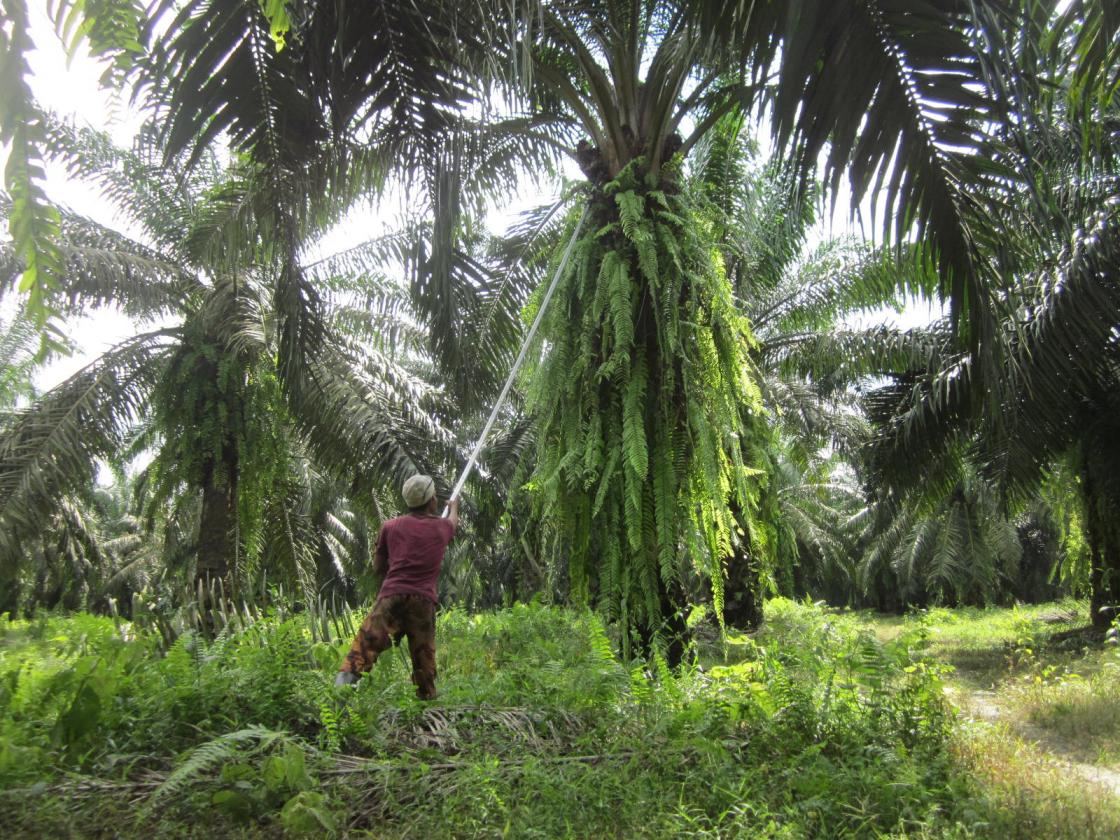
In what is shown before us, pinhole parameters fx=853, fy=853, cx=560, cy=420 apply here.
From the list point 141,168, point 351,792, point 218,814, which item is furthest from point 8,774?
point 141,168

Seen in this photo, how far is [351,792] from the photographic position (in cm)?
344

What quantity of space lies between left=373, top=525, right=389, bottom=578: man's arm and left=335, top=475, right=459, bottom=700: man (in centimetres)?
8

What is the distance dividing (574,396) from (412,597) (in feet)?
5.40

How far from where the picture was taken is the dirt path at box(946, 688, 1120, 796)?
14.4ft

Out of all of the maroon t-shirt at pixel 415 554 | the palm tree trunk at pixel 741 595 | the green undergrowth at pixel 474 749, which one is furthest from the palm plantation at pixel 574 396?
the palm tree trunk at pixel 741 595

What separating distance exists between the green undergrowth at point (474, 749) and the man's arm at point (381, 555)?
0.53 metres

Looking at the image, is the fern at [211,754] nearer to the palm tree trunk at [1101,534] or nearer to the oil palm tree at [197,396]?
the oil palm tree at [197,396]

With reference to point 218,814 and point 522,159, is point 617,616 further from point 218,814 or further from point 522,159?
point 522,159

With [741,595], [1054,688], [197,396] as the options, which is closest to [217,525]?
[197,396]

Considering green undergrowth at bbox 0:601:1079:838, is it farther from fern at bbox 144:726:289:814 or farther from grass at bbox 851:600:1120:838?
grass at bbox 851:600:1120:838

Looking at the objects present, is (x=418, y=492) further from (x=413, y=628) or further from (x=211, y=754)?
(x=211, y=754)

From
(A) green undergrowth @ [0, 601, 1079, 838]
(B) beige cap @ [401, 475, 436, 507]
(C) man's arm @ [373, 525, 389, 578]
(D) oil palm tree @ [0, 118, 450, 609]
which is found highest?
(D) oil palm tree @ [0, 118, 450, 609]

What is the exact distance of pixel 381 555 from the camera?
202 inches

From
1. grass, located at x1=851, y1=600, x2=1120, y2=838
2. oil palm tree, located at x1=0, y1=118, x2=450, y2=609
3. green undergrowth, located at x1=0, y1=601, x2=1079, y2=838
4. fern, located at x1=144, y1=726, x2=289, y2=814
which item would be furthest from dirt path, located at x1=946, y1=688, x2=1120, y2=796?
oil palm tree, located at x1=0, y1=118, x2=450, y2=609
